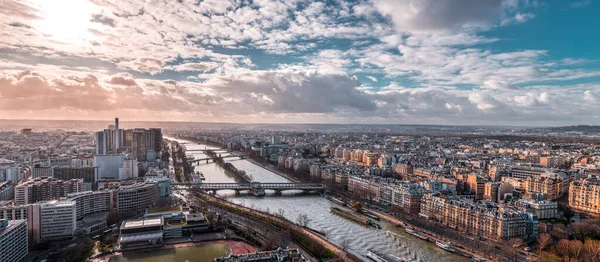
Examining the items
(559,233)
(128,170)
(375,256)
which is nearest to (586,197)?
(559,233)

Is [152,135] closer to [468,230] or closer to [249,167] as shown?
[249,167]

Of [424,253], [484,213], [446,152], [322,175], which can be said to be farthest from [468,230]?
[446,152]

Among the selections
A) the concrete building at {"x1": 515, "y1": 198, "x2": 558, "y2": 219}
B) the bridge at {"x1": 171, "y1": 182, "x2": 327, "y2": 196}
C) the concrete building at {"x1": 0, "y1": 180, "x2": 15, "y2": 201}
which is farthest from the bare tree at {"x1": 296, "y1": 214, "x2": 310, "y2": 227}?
the concrete building at {"x1": 0, "y1": 180, "x2": 15, "y2": 201}

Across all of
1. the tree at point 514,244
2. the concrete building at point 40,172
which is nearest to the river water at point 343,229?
the tree at point 514,244

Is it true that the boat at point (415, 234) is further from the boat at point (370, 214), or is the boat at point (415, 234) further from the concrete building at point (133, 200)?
the concrete building at point (133, 200)

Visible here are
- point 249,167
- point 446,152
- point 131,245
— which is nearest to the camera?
point 131,245

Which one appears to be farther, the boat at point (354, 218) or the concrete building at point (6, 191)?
the concrete building at point (6, 191)
